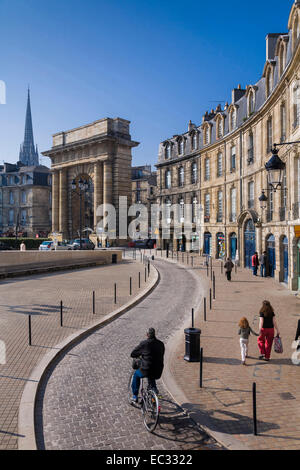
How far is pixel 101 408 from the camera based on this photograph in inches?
251

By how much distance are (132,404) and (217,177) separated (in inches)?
1188

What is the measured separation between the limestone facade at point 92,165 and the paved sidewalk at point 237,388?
4094 centimetres

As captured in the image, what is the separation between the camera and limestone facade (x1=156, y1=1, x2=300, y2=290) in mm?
17438

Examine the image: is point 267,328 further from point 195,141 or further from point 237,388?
point 195,141

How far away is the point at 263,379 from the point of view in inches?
297

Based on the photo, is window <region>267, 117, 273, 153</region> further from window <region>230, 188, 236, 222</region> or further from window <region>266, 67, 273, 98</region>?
window <region>230, 188, 236, 222</region>

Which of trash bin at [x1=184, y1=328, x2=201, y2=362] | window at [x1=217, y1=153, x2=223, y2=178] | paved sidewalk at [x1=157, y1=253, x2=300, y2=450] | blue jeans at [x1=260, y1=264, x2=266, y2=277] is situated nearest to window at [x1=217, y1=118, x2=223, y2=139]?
window at [x1=217, y1=153, x2=223, y2=178]

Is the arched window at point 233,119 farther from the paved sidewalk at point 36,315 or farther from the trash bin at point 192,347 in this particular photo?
the trash bin at point 192,347

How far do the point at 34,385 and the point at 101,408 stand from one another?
1.65 m

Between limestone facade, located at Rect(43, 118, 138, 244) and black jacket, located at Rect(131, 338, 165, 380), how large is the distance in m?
45.5

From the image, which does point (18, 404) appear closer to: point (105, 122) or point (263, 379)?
point (263, 379)

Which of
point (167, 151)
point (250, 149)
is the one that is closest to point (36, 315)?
point (250, 149)

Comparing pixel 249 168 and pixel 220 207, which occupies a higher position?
pixel 249 168

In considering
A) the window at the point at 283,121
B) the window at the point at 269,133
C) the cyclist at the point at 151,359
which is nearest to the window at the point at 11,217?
the window at the point at 269,133
